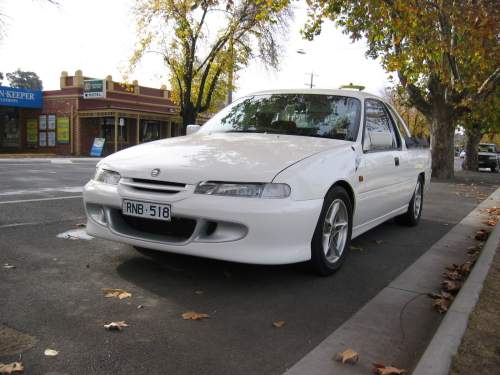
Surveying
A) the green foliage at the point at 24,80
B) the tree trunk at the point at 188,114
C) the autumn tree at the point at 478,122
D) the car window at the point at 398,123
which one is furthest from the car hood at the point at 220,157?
the green foliage at the point at 24,80

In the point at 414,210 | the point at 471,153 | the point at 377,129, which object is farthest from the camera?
the point at 471,153

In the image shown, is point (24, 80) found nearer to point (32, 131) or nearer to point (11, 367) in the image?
point (32, 131)

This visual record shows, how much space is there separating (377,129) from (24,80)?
268 ft

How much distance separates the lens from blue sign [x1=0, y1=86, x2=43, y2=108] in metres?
30.4

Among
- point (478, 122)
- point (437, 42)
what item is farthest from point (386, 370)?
point (478, 122)

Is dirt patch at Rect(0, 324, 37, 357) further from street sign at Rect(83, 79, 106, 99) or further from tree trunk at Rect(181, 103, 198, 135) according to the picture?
street sign at Rect(83, 79, 106, 99)

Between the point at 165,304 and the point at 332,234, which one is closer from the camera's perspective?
the point at 165,304

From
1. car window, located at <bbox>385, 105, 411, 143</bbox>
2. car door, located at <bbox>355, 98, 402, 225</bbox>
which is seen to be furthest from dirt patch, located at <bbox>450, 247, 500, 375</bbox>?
car window, located at <bbox>385, 105, 411, 143</bbox>

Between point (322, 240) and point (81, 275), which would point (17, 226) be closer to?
point (81, 275)

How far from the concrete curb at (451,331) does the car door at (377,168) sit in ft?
3.73

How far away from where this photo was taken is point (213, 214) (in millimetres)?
3422

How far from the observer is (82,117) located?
105 feet

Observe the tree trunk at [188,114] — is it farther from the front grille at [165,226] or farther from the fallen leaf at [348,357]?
the fallen leaf at [348,357]

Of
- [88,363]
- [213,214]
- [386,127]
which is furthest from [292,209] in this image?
[386,127]
